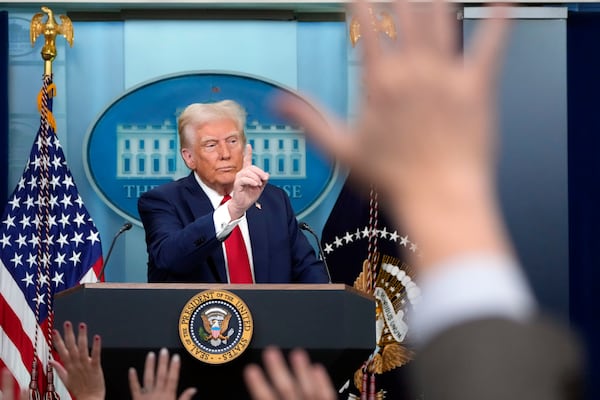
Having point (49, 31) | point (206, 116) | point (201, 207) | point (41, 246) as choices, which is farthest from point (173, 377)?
point (49, 31)

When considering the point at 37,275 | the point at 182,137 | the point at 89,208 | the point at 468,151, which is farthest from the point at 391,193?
the point at 89,208

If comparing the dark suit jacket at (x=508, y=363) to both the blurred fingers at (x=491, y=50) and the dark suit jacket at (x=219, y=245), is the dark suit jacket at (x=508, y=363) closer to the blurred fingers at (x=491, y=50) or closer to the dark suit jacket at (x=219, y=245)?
the blurred fingers at (x=491, y=50)

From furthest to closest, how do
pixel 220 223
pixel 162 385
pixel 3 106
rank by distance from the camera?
1. pixel 3 106
2. pixel 220 223
3. pixel 162 385

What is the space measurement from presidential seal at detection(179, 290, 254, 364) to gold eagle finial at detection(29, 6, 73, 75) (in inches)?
120

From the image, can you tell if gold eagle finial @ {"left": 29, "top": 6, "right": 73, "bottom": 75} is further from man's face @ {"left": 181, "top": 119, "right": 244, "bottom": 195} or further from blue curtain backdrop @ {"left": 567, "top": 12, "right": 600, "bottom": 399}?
blue curtain backdrop @ {"left": 567, "top": 12, "right": 600, "bottom": 399}

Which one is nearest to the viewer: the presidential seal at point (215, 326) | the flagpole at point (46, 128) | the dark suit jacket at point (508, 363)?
the dark suit jacket at point (508, 363)

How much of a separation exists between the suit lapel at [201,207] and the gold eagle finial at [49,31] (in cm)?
199

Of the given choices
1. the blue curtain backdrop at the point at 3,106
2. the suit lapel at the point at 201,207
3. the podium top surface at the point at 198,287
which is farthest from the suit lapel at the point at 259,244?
the blue curtain backdrop at the point at 3,106

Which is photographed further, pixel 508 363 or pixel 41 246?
pixel 41 246

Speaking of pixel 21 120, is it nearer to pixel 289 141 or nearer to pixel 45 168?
pixel 45 168

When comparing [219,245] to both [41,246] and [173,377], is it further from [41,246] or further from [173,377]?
[41,246]

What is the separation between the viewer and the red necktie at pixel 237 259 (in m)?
4.21

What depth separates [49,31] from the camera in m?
6.35

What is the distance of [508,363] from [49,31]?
591cm
